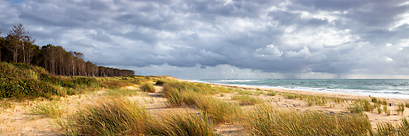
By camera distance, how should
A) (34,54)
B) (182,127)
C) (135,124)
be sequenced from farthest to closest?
(34,54) → (135,124) → (182,127)

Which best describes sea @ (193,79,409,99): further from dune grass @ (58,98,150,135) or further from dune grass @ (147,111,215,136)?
dune grass @ (58,98,150,135)

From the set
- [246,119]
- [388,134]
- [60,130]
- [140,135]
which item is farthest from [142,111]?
[388,134]

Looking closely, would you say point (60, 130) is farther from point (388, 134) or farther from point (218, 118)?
point (388, 134)

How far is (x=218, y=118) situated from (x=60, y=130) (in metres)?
3.51

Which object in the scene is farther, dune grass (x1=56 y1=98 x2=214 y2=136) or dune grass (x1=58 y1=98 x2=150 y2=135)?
dune grass (x1=58 y1=98 x2=150 y2=135)

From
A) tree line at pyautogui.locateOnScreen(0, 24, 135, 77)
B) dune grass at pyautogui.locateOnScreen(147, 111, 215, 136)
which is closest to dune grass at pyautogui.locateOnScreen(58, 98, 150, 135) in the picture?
dune grass at pyautogui.locateOnScreen(147, 111, 215, 136)

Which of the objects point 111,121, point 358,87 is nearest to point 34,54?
point 111,121

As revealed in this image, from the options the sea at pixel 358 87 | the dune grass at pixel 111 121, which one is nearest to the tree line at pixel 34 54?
the dune grass at pixel 111 121

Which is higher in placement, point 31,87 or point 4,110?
point 31,87

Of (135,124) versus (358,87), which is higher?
(135,124)

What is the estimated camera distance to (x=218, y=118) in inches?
164

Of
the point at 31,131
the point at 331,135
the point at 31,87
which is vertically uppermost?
the point at 31,87

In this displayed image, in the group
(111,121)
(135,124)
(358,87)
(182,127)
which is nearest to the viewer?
(182,127)

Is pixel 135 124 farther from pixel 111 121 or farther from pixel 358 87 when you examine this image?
pixel 358 87
